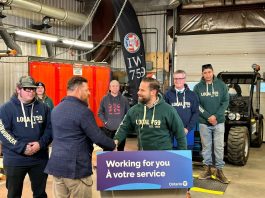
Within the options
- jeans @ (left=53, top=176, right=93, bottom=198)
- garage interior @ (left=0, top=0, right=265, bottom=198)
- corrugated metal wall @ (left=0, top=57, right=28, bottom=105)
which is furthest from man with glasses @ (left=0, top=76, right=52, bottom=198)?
garage interior @ (left=0, top=0, right=265, bottom=198)

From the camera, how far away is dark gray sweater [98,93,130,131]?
5293 millimetres

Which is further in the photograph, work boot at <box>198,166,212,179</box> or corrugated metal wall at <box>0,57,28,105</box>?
corrugated metal wall at <box>0,57,28,105</box>

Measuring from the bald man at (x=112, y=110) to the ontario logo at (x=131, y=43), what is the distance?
4.70 m

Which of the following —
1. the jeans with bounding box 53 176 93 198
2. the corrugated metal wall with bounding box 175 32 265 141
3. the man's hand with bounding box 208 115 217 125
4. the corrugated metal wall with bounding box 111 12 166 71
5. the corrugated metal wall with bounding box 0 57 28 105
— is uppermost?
the corrugated metal wall with bounding box 111 12 166 71

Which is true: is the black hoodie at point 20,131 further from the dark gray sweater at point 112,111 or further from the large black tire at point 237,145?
the large black tire at point 237,145

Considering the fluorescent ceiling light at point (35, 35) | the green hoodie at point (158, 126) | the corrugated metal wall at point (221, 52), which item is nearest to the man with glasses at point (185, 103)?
the green hoodie at point (158, 126)

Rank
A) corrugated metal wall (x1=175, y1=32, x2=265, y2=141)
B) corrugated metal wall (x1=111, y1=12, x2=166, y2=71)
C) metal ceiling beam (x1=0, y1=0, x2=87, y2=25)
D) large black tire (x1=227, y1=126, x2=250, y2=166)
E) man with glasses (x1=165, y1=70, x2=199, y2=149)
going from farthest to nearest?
1. corrugated metal wall (x1=111, y1=12, x2=166, y2=71)
2. corrugated metal wall (x1=175, y1=32, x2=265, y2=141)
3. metal ceiling beam (x1=0, y1=0, x2=87, y2=25)
4. large black tire (x1=227, y1=126, x2=250, y2=166)
5. man with glasses (x1=165, y1=70, x2=199, y2=149)

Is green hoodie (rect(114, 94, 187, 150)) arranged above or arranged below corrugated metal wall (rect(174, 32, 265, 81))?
below

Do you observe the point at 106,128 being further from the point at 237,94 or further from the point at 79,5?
the point at 79,5

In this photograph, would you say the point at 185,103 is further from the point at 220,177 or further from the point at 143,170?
the point at 143,170

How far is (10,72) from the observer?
7207 mm

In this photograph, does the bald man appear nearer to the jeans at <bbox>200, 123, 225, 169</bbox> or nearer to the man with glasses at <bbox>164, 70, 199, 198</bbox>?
the man with glasses at <bbox>164, 70, 199, 198</bbox>

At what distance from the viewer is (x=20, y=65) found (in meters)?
7.20

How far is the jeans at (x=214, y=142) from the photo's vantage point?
200 inches
